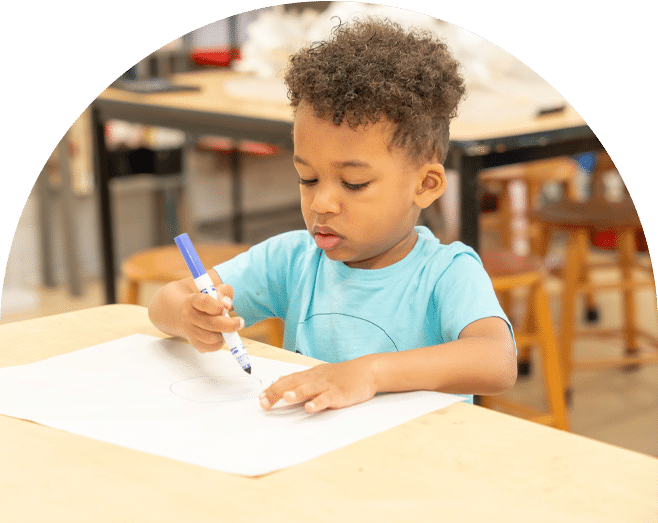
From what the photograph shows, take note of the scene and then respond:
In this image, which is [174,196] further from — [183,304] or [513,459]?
[513,459]

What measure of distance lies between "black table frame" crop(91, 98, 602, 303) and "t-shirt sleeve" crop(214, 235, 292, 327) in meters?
0.67

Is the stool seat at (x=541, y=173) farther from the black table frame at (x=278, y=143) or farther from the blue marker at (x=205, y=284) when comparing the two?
the blue marker at (x=205, y=284)

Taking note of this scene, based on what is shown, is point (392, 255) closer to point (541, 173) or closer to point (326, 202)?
point (326, 202)

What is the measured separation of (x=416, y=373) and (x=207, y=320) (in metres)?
0.22

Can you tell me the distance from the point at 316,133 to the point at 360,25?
208 millimetres

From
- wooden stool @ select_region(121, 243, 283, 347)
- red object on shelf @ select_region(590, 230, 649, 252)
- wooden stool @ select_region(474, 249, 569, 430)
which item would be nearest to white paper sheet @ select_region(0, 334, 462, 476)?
wooden stool @ select_region(121, 243, 283, 347)

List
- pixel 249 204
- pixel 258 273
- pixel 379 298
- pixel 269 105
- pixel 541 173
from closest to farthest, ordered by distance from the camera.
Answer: pixel 379 298
pixel 258 273
pixel 269 105
pixel 541 173
pixel 249 204

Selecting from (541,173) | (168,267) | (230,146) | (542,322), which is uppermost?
(230,146)

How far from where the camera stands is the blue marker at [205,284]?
2.55 ft

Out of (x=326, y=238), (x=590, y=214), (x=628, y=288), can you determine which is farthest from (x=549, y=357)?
(x=326, y=238)

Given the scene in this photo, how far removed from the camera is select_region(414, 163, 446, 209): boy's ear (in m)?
0.97

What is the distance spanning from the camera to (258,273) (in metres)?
1.10

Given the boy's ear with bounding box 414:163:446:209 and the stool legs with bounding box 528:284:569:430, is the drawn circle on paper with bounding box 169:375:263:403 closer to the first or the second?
the boy's ear with bounding box 414:163:446:209

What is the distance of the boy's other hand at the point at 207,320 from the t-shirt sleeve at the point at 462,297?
256 mm
